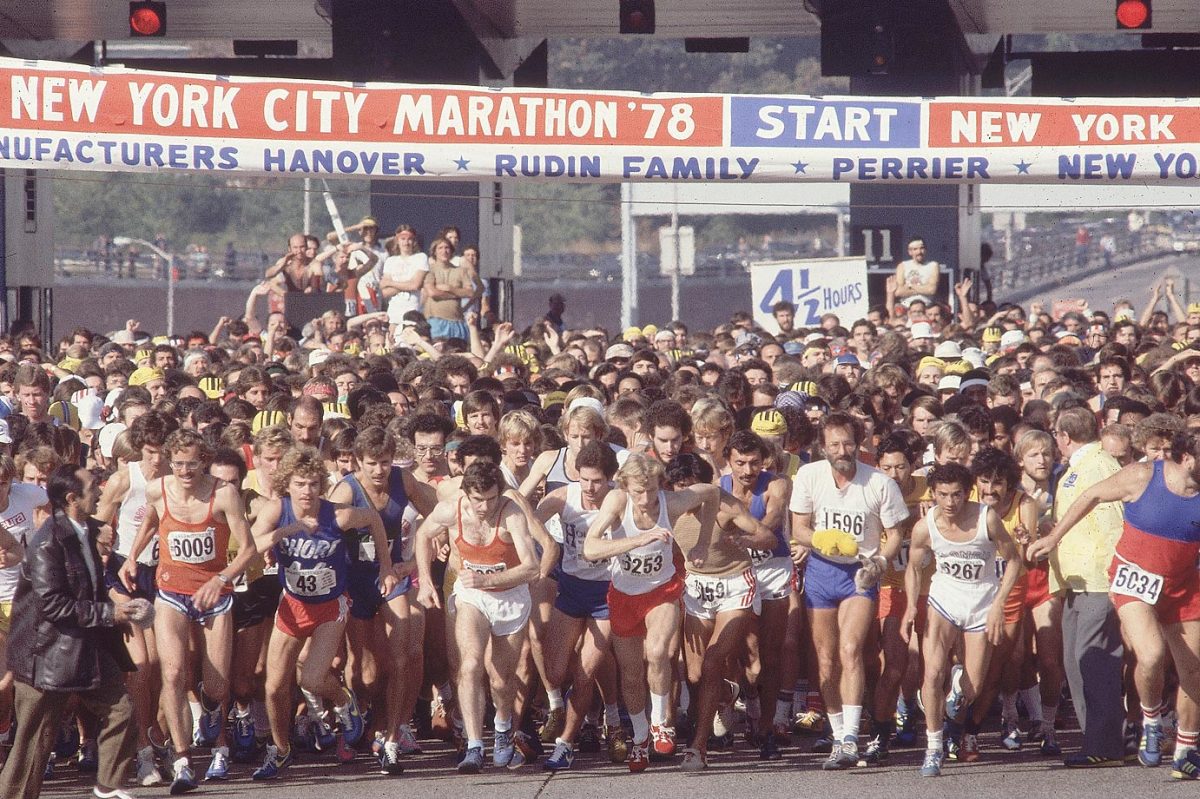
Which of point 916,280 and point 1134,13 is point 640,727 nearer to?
point 1134,13

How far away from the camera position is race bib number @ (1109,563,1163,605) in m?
9.33

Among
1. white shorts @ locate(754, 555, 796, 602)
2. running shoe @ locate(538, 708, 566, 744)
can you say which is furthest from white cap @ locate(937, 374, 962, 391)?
running shoe @ locate(538, 708, 566, 744)

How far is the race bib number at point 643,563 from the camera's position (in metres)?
9.48

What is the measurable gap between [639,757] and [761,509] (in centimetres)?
140

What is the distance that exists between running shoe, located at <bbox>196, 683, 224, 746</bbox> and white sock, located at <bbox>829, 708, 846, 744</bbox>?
306cm

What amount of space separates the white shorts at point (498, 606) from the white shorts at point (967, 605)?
81.0 inches

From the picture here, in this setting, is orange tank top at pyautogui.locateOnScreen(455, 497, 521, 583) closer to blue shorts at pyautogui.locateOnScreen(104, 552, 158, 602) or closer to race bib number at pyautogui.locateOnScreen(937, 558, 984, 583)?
blue shorts at pyautogui.locateOnScreen(104, 552, 158, 602)

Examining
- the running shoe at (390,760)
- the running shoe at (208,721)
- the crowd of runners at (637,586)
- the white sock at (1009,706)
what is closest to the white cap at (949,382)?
the crowd of runners at (637,586)

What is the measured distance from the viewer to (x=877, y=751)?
9758 millimetres

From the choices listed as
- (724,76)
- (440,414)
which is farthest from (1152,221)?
(440,414)

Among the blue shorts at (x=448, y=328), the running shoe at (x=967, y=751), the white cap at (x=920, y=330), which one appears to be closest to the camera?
the running shoe at (x=967, y=751)

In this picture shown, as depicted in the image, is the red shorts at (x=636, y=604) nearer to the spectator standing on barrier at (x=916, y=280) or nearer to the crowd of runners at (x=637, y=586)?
the crowd of runners at (x=637, y=586)

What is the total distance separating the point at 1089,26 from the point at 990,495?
15.8 m

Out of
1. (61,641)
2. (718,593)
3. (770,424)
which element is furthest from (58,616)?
(770,424)
